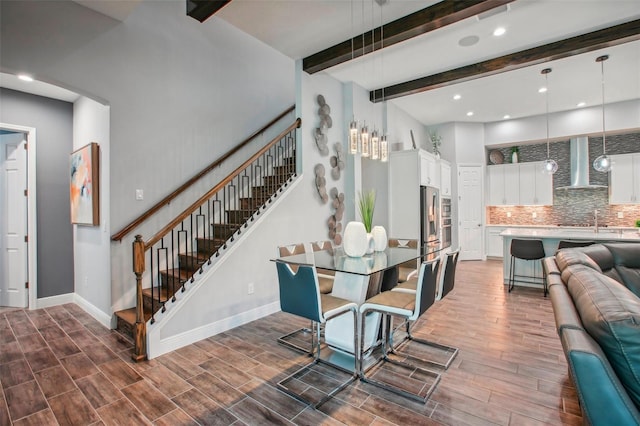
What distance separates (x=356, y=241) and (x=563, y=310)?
5.58 ft

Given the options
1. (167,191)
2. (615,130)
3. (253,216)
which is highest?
(615,130)

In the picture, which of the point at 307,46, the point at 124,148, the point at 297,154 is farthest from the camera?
the point at 297,154

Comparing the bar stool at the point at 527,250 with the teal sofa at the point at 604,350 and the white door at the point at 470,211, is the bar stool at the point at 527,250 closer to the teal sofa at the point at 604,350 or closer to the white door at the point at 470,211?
the white door at the point at 470,211

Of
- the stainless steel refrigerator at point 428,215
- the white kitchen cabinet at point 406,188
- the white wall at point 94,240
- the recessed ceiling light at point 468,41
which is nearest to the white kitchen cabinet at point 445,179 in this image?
the stainless steel refrigerator at point 428,215

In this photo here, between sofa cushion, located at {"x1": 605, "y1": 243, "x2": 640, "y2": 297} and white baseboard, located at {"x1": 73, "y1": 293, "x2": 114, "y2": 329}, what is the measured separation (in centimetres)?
574

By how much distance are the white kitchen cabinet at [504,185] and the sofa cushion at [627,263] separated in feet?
15.7

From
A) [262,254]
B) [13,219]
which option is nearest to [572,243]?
[262,254]

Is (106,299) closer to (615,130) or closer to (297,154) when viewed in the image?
(297,154)

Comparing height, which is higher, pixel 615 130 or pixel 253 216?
pixel 615 130

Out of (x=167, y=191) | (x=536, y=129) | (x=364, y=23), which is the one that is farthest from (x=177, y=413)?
(x=536, y=129)

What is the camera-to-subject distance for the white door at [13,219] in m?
4.41

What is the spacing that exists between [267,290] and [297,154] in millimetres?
2047

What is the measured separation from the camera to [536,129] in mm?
7754

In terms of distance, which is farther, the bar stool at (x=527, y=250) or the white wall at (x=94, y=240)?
the bar stool at (x=527, y=250)
